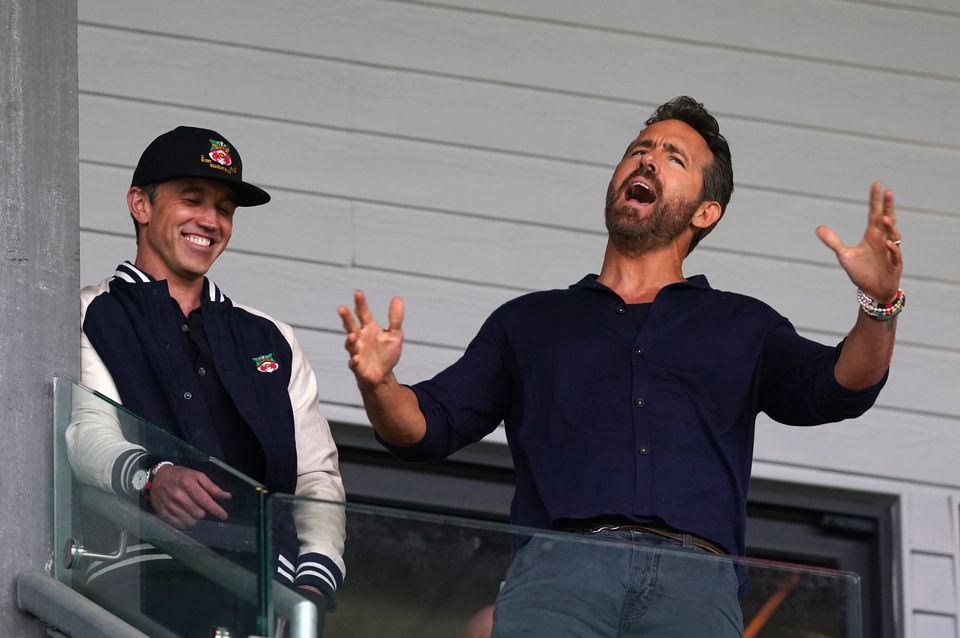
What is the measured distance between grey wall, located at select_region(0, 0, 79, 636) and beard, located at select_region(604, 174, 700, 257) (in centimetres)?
100

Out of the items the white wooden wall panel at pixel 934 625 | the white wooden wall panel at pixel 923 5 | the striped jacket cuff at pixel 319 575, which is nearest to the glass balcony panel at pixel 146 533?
the striped jacket cuff at pixel 319 575

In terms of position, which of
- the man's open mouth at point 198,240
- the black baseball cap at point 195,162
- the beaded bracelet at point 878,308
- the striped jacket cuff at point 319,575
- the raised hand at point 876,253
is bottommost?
the striped jacket cuff at point 319,575

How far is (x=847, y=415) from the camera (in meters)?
3.09

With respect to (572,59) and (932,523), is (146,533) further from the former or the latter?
(932,523)

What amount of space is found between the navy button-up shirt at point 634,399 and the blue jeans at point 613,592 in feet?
0.76

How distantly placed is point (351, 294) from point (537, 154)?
0.67m

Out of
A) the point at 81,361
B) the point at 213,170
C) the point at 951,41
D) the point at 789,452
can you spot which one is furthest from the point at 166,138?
the point at 951,41

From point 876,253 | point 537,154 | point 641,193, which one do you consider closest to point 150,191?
point 641,193

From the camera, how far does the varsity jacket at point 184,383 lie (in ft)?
9.88

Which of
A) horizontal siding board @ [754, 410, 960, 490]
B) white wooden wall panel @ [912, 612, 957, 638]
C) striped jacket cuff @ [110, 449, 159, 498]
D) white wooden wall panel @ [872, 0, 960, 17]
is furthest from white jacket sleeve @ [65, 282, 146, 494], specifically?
white wooden wall panel @ [872, 0, 960, 17]

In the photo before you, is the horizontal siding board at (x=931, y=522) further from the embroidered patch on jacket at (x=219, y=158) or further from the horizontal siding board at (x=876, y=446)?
the embroidered patch on jacket at (x=219, y=158)

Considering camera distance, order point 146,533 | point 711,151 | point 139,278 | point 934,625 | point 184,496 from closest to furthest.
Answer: point 184,496, point 146,533, point 139,278, point 711,151, point 934,625

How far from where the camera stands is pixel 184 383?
3.19 metres

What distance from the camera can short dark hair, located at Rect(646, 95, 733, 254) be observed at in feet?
11.5
